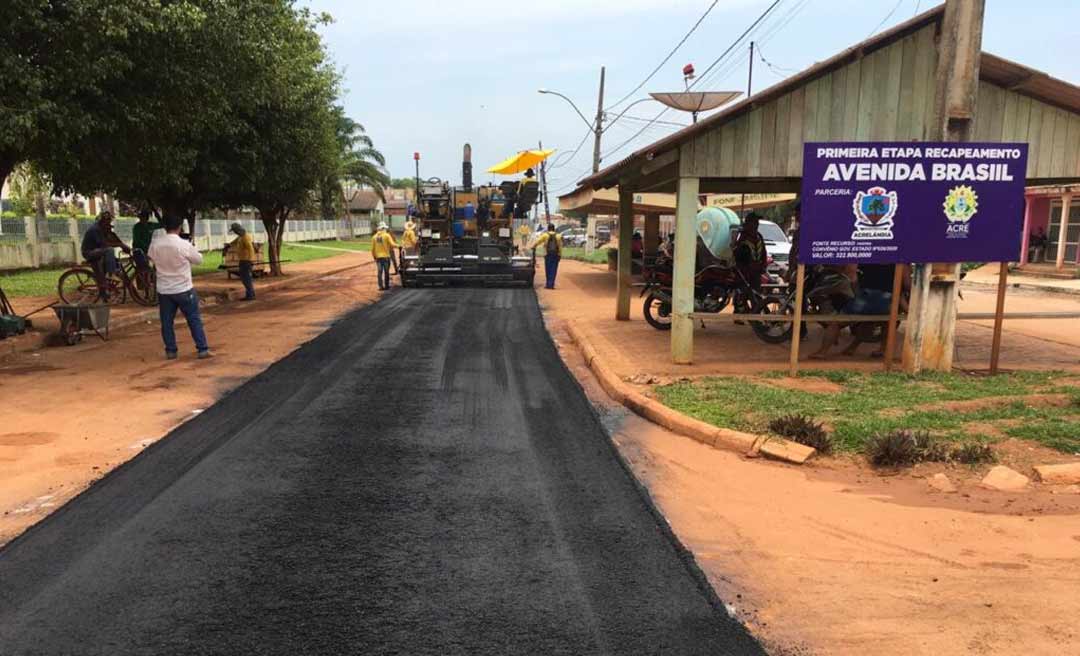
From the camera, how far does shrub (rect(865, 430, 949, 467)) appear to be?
5535 millimetres

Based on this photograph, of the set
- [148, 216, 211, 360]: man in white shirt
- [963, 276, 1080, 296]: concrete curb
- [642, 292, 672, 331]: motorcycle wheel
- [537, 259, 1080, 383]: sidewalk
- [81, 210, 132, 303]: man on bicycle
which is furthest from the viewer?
[963, 276, 1080, 296]: concrete curb

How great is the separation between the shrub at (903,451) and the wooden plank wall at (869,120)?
163 inches

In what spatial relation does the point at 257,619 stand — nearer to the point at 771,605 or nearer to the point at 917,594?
the point at 771,605

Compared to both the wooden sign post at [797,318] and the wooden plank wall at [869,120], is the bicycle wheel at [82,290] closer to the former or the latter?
the wooden plank wall at [869,120]

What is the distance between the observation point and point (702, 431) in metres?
6.37

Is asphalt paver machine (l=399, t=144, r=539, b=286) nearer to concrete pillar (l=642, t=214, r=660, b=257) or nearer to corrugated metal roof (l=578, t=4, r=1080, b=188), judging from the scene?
concrete pillar (l=642, t=214, r=660, b=257)

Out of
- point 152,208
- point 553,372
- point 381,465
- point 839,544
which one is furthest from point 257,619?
point 152,208

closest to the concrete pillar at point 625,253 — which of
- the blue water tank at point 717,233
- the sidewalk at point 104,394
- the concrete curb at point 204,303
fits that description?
the blue water tank at point 717,233

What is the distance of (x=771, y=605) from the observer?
3.64m

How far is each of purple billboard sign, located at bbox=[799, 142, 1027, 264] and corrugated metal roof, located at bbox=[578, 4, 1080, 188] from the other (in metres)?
1.03

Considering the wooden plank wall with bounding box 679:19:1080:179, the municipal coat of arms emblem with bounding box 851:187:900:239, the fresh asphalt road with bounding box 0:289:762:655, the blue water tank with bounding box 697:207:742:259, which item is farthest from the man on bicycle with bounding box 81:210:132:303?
the municipal coat of arms emblem with bounding box 851:187:900:239

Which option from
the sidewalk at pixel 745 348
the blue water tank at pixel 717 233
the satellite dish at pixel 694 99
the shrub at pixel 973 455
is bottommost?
the sidewalk at pixel 745 348

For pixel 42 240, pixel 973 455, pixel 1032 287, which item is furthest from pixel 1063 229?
pixel 42 240

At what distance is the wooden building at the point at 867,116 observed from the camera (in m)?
8.54
